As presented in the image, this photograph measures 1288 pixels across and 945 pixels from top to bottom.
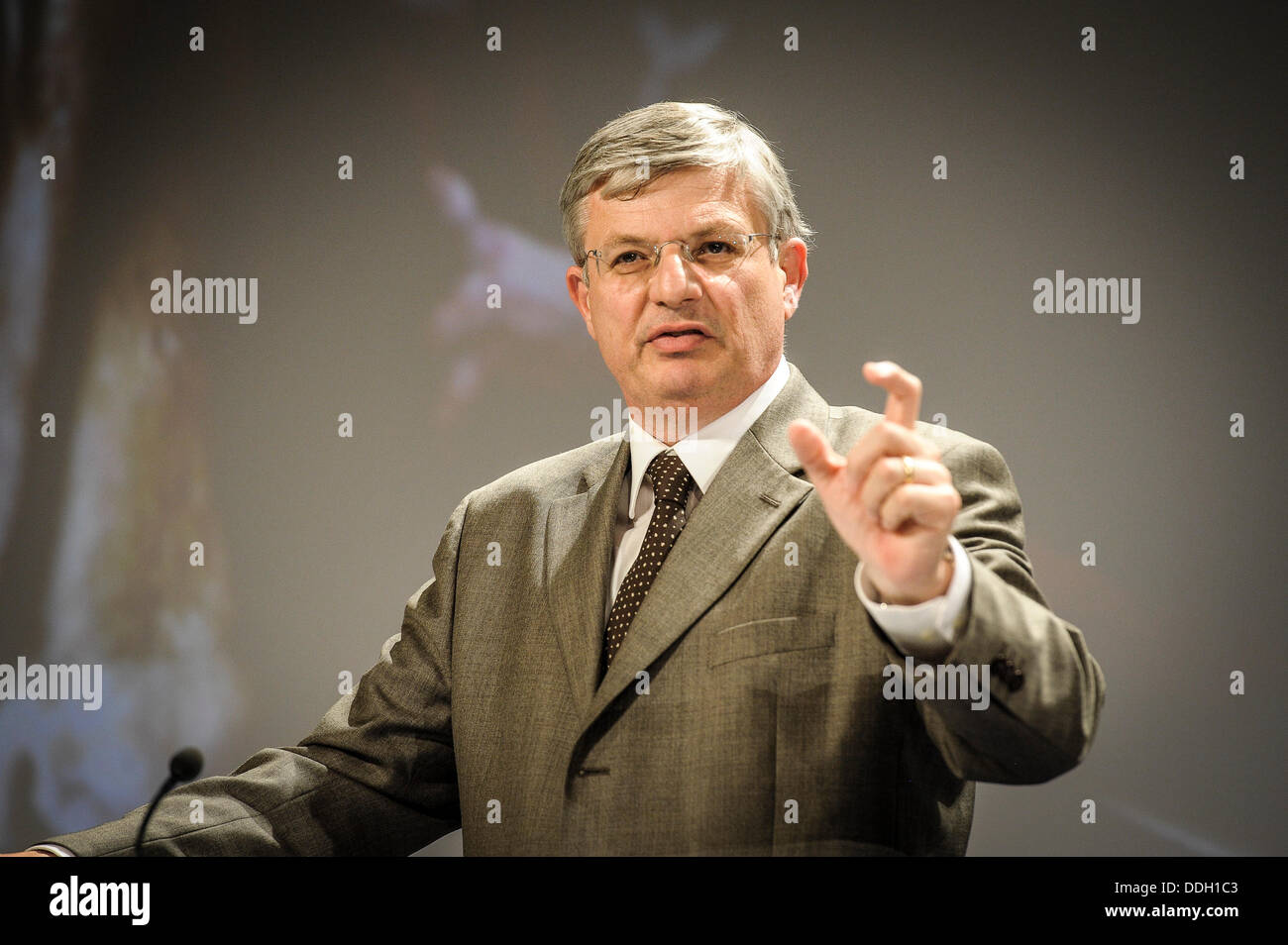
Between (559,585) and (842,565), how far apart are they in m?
0.47

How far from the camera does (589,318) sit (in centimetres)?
203

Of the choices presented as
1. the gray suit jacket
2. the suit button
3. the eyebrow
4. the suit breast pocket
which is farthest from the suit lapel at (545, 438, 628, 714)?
the suit button

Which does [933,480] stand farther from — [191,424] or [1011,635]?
[191,424]

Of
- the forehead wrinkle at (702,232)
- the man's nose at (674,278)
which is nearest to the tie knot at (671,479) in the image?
the man's nose at (674,278)

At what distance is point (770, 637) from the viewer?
1.58 metres

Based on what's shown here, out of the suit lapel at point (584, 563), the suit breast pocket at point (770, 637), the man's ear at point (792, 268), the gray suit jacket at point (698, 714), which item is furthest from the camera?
the man's ear at point (792, 268)

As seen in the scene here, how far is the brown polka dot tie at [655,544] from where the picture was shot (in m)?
1.70

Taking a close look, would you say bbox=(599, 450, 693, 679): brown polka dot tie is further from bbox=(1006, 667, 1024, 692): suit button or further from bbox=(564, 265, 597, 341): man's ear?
bbox=(1006, 667, 1024, 692): suit button

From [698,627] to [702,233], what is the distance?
2.19ft

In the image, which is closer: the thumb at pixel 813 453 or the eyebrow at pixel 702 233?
the thumb at pixel 813 453

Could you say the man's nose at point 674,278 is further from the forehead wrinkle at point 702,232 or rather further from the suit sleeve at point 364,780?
the suit sleeve at point 364,780

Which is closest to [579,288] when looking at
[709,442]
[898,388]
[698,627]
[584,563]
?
[709,442]

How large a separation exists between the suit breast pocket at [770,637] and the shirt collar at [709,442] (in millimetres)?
281

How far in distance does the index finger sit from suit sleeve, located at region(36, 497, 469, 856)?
100 cm
